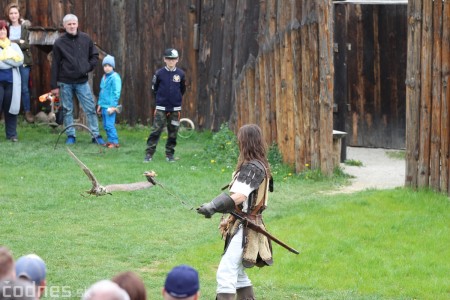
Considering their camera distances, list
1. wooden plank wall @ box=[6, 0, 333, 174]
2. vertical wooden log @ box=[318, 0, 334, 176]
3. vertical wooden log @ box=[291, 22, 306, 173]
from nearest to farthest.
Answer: vertical wooden log @ box=[318, 0, 334, 176] → wooden plank wall @ box=[6, 0, 333, 174] → vertical wooden log @ box=[291, 22, 306, 173]

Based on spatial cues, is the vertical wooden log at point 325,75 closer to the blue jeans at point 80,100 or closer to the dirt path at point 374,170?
the dirt path at point 374,170

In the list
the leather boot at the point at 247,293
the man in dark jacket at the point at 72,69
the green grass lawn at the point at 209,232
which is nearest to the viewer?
the leather boot at the point at 247,293

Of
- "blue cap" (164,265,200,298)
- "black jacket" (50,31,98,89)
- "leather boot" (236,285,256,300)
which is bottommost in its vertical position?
"leather boot" (236,285,256,300)

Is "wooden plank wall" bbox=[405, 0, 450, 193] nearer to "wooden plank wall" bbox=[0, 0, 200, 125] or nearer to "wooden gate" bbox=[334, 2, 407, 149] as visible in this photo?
"wooden gate" bbox=[334, 2, 407, 149]

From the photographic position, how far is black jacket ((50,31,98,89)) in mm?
16344

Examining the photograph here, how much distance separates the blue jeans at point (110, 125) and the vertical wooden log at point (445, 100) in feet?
19.0

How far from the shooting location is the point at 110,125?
16.2m

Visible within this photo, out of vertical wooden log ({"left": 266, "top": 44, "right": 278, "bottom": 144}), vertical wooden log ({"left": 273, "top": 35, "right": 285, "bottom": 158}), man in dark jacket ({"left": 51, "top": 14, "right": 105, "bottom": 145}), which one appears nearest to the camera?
vertical wooden log ({"left": 273, "top": 35, "right": 285, "bottom": 158})

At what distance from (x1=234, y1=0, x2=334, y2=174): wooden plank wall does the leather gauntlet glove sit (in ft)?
17.8

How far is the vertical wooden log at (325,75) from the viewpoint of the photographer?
13.4 meters

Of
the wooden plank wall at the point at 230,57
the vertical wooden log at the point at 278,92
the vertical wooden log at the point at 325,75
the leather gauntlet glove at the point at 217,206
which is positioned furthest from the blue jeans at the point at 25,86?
the leather gauntlet glove at the point at 217,206

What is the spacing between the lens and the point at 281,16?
1428cm

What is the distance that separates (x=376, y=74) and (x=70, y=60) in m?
4.70

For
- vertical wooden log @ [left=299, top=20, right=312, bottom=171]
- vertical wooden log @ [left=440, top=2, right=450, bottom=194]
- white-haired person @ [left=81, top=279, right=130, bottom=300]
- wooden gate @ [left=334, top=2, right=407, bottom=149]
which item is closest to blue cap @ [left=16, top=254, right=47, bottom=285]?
white-haired person @ [left=81, top=279, right=130, bottom=300]
